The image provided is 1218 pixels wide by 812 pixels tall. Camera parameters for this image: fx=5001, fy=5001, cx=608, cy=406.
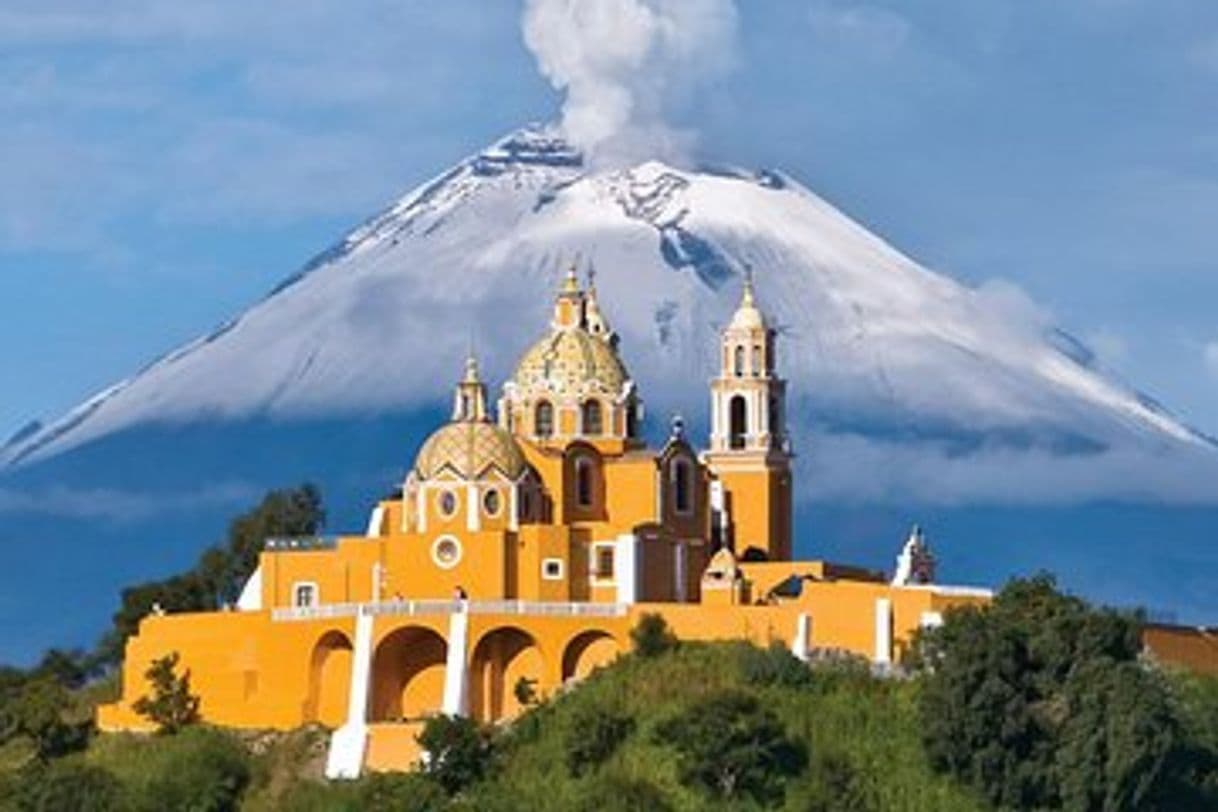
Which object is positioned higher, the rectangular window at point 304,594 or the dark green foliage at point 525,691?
the rectangular window at point 304,594

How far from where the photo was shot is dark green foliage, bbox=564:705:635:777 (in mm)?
73500

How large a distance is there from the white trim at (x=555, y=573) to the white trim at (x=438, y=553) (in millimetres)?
1317

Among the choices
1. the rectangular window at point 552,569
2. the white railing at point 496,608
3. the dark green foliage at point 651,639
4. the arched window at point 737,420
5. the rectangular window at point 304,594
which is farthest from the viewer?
the arched window at point 737,420

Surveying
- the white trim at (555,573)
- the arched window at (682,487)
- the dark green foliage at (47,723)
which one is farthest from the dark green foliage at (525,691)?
the dark green foliage at (47,723)

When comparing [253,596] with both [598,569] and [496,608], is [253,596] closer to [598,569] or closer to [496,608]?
[496,608]

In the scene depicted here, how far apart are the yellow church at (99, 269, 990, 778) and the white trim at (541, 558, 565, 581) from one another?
0.03m

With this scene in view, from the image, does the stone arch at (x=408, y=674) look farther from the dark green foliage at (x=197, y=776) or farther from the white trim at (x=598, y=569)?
the white trim at (x=598, y=569)

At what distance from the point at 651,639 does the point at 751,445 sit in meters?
9.14

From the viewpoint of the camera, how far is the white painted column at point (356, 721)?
3012 inches

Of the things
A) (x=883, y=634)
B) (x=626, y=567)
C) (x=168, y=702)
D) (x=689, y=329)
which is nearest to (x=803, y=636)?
(x=883, y=634)

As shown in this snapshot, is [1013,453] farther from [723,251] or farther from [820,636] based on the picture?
[820,636]

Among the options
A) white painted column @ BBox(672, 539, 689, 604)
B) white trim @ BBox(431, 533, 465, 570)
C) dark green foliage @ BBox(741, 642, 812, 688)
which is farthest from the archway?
dark green foliage @ BBox(741, 642, 812, 688)

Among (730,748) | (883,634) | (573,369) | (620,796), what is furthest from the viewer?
(573,369)

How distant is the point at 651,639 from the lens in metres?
75.6
